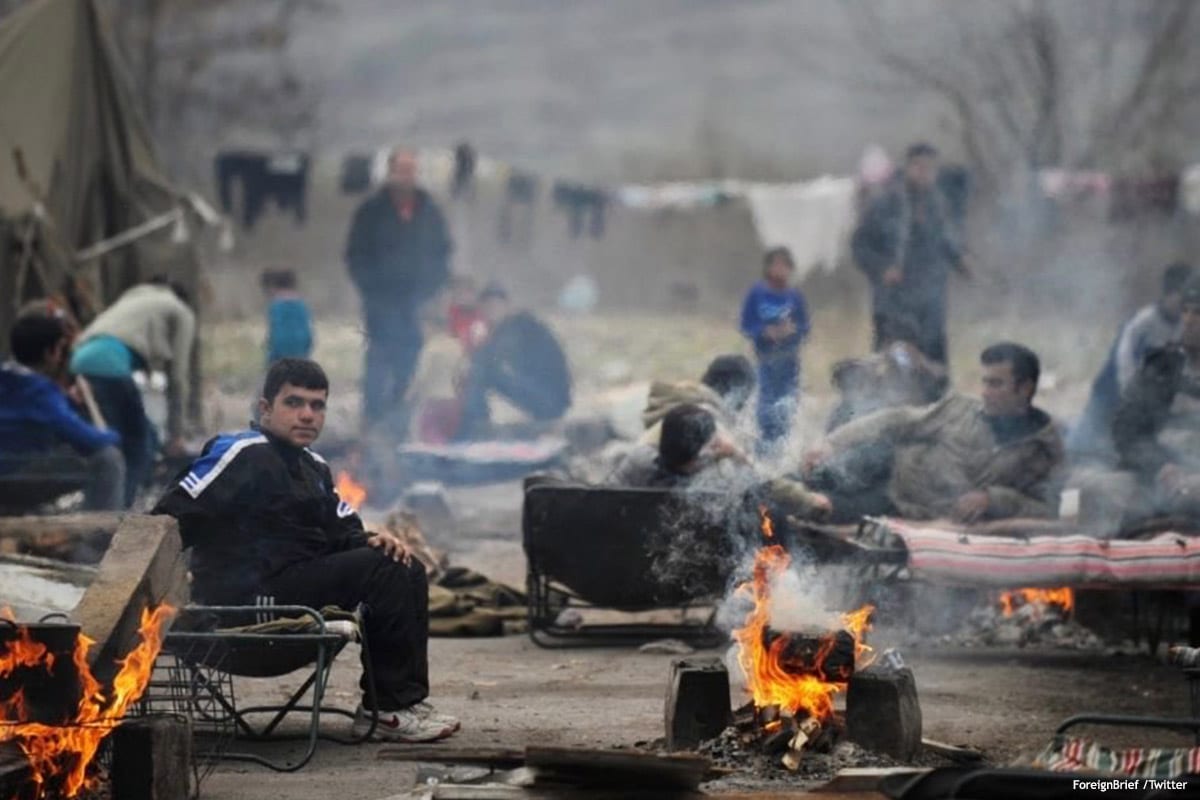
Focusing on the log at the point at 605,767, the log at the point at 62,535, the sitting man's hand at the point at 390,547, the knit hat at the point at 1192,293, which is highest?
the knit hat at the point at 1192,293

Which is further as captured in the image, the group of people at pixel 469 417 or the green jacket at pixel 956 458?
the green jacket at pixel 956 458

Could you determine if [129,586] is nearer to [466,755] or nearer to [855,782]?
[466,755]

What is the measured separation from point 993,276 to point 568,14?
34.0 metres

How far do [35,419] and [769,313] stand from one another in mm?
5484

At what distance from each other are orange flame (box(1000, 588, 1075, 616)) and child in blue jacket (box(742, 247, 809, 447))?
175 cm

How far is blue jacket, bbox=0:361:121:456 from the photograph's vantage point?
36.1 ft

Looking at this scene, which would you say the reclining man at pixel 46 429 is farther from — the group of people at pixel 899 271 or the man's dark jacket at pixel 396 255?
the man's dark jacket at pixel 396 255

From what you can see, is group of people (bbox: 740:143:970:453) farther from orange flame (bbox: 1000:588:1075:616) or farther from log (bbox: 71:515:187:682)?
log (bbox: 71:515:187:682)

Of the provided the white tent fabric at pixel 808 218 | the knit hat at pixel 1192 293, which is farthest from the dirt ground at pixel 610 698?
the white tent fabric at pixel 808 218

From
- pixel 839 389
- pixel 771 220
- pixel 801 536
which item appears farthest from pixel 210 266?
pixel 801 536

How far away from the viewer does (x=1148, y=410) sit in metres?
10.5

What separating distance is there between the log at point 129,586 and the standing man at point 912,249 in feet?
28.2

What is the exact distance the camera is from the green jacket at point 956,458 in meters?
10.1

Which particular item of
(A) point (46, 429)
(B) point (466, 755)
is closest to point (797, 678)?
(B) point (466, 755)
